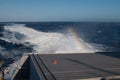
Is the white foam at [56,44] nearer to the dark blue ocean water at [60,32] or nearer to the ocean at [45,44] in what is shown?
the ocean at [45,44]

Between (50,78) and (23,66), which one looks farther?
(23,66)

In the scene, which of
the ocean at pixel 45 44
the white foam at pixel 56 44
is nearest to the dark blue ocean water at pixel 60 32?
the ocean at pixel 45 44

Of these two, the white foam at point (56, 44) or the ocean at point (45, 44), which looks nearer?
the white foam at point (56, 44)

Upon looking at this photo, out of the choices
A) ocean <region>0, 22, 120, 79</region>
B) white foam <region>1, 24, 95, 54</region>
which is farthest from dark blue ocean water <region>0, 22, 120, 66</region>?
white foam <region>1, 24, 95, 54</region>

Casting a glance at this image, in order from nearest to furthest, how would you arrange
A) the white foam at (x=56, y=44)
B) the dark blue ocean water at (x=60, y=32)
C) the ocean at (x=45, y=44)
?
the white foam at (x=56, y=44), the ocean at (x=45, y=44), the dark blue ocean water at (x=60, y=32)

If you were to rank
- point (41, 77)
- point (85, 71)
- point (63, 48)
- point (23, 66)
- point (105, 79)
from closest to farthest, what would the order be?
point (105, 79) < point (41, 77) < point (85, 71) < point (23, 66) < point (63, 48)

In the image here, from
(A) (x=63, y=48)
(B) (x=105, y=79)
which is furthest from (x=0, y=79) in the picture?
(A) (x=63, y=48)

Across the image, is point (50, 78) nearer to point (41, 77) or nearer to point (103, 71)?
point (41, 77)

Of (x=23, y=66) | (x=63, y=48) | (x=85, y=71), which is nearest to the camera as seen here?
(x=85, y=71)

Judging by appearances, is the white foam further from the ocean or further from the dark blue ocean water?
the dark blue ocean water

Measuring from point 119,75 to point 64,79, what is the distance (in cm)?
121

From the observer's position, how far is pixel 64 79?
15.3 feet

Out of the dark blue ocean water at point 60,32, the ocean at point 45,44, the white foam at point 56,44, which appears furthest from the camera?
the dark blue ocean water at point 60,32

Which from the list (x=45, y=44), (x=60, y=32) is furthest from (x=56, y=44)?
(x=60, y=32)
